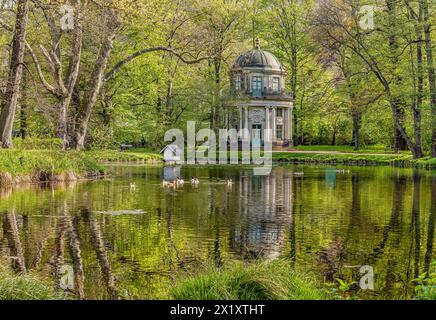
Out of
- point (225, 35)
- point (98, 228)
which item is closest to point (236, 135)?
point (225, 35)

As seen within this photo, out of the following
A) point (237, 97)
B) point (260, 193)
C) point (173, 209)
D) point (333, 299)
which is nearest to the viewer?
point (333, 299)

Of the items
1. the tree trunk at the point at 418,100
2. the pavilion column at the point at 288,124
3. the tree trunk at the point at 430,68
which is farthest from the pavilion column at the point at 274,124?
the tree trunk at the point at 430,68

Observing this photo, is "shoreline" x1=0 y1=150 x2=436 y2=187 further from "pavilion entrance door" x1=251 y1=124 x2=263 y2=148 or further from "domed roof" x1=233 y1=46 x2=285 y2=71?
"domed roof" x1=233 y1=46 x2=285 y2=71

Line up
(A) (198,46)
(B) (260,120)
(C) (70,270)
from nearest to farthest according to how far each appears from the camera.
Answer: (C) (70,270) → (A) (198,46) → (B) (260,120)

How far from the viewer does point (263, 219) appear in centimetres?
1702

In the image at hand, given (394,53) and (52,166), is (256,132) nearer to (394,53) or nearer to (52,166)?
(394,53)

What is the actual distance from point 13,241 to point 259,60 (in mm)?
57906

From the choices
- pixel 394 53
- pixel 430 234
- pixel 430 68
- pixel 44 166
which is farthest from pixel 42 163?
pixel 394 53

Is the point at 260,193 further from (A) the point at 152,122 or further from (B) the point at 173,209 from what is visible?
(A) the point at 152,122

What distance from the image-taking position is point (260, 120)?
69.6m

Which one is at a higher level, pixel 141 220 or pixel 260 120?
pixel 260 120

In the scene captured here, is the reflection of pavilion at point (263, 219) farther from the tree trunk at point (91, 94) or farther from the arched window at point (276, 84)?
the arched window at point (276, 84)

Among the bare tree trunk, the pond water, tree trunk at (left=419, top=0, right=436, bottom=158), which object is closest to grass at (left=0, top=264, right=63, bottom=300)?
the pond water

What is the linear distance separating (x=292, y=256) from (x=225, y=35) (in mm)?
51899
